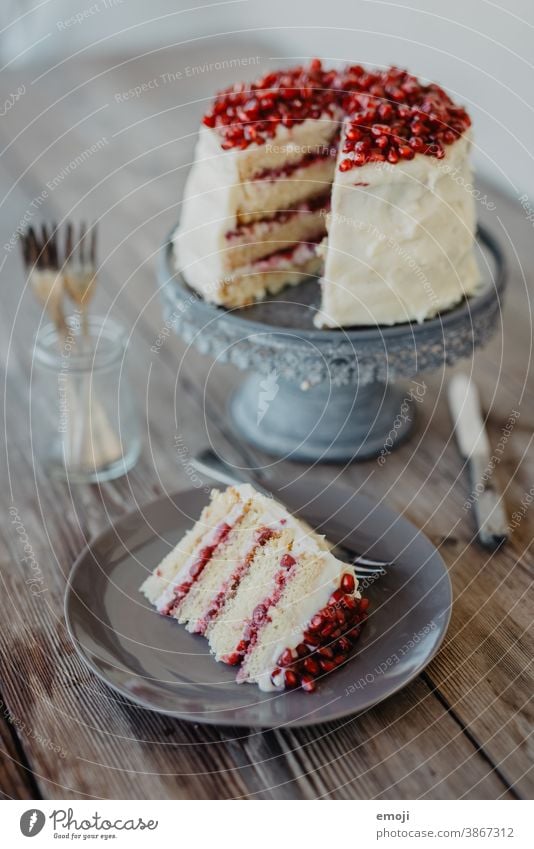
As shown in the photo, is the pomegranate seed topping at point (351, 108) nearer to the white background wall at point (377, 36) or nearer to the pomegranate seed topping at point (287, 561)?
the white background wall at point (377, 36)

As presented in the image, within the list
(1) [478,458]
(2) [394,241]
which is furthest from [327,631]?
(2) [394,241]

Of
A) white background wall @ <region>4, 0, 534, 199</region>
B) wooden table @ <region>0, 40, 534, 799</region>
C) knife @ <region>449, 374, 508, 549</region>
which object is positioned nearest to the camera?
wooden table @ <region>0, 40, 534, 799</region>

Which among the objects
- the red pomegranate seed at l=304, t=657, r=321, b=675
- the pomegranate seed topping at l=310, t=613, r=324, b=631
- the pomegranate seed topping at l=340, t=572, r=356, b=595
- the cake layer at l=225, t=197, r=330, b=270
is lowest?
the red pomegranate seed at l=304, t=657, r=321, b=675

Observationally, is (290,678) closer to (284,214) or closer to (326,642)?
(326,642)

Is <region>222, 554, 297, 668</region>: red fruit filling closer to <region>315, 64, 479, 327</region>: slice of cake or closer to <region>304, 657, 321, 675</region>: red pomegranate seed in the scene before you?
<region>304, 657, 321, 675</region>: red pomegranate seed

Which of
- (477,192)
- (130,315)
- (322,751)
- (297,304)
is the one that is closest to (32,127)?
(130,315)

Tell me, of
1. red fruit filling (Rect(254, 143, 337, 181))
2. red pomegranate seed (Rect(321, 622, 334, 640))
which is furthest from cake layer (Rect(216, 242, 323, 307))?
red pomegranate seed (Rect(321, 622, 334, 640))

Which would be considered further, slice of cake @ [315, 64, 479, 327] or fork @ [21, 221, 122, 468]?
fork @ [21, 221, 122, 468]

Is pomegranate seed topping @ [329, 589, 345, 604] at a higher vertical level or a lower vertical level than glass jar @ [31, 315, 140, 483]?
lower
